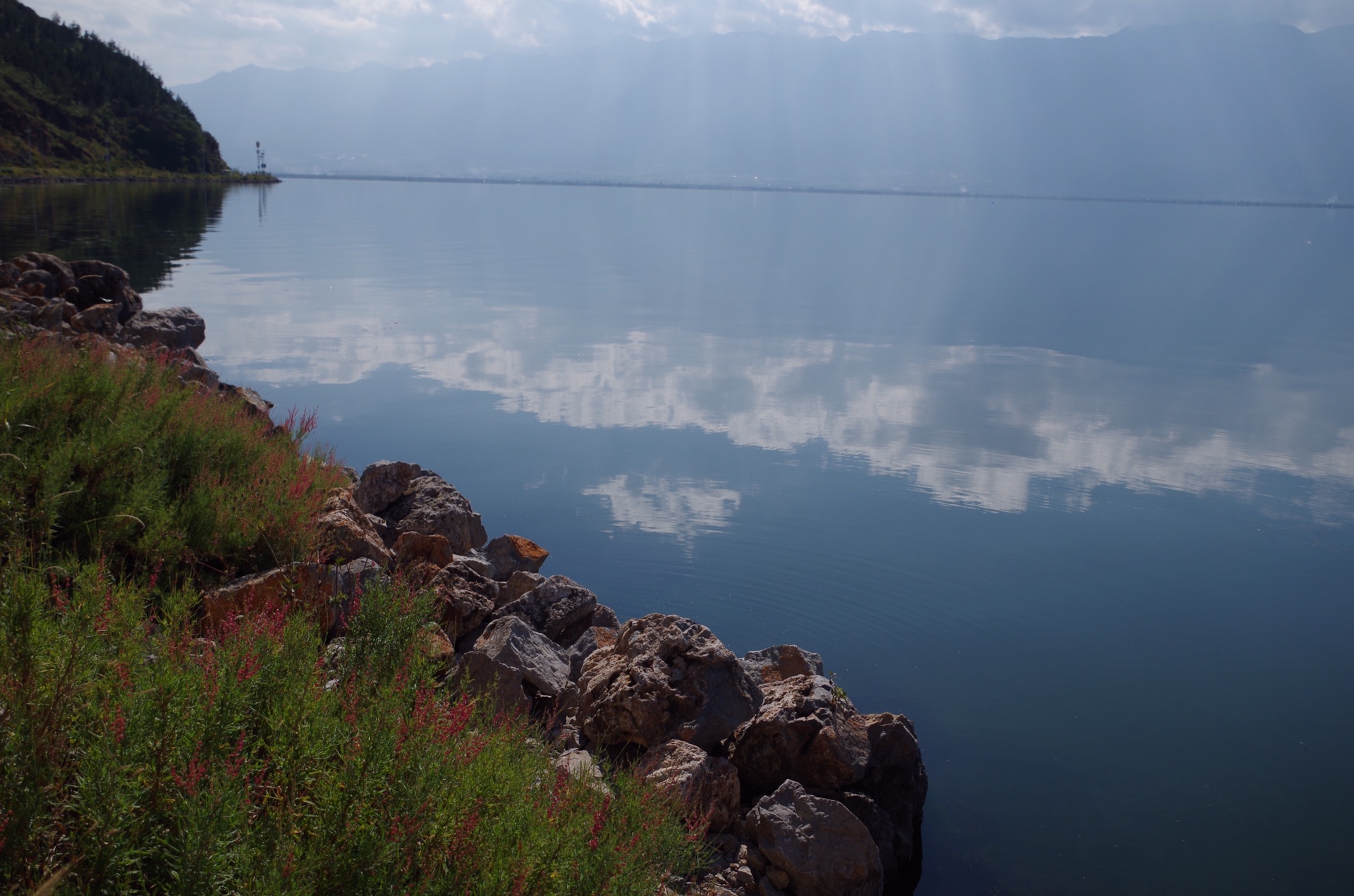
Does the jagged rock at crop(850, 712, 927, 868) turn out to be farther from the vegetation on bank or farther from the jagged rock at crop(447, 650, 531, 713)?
the jagged rock at crop(447, 650, 531, 713)

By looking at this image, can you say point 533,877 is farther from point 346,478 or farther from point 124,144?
point 124,144

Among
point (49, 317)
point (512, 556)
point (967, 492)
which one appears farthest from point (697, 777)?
point (49, 317)

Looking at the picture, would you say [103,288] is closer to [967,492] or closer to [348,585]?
[348,585]

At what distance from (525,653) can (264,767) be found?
2.37 m

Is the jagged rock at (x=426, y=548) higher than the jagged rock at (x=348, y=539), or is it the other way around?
the jagged rock at (x=348, y=539)

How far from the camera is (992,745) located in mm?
6113

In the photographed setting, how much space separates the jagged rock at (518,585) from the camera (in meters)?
6.76

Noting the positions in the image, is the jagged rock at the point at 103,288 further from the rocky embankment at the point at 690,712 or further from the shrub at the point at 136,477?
the rocky embankment at the point at 690,712

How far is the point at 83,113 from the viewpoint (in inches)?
3184

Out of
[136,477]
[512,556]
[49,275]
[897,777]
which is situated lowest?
[897,777]

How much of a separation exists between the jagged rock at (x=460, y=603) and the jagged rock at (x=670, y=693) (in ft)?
3.03

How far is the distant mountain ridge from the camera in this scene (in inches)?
2768

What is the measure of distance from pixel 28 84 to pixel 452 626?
306 ft

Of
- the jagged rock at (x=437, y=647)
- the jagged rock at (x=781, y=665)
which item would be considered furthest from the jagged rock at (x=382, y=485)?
the jagged rock at (x=781, y=665)
